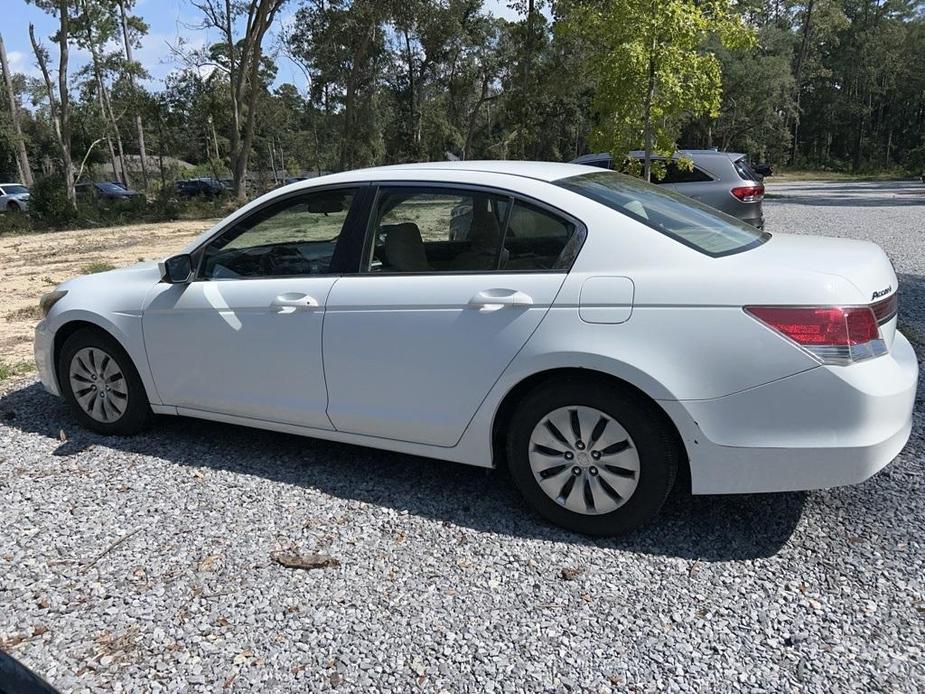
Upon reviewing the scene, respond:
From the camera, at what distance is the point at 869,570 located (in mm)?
2879

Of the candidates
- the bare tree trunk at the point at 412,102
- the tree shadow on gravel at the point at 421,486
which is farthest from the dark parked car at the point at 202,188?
the tree shadow on gravel at the point at 421,486

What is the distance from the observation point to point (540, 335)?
3.03 metres

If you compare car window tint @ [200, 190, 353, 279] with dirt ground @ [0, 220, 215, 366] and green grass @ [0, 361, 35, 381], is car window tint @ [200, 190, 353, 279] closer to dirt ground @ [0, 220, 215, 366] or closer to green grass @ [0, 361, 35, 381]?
green grass @ [0, 361, 35, 381]

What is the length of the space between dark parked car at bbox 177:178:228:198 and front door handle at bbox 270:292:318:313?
96.2 feet

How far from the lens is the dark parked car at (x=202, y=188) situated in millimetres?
32344

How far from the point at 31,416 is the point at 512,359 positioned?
152 inches

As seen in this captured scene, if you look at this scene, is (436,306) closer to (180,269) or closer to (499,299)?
(499,299)

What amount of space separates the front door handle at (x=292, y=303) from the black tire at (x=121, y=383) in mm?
1244

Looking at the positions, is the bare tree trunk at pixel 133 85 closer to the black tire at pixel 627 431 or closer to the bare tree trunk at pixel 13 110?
the bare tree trunk at pixel 13 110

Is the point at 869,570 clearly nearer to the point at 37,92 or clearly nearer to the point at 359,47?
the point at 359,47

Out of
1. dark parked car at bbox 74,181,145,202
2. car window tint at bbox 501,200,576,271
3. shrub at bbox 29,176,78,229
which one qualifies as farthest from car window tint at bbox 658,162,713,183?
dark parked car at bbox 74,181,145,202

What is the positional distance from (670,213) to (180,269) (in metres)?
2.70

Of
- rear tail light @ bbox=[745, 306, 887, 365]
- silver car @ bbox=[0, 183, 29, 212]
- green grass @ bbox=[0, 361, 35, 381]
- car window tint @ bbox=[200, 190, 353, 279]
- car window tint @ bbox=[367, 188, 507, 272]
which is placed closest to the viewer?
rear tail light @ bbox=[745, 306, 887, 365]

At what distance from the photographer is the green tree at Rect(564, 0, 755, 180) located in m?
8.98
